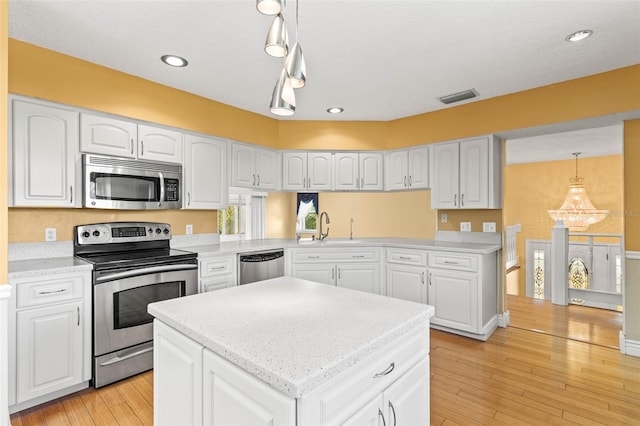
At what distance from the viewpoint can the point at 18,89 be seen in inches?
92.5

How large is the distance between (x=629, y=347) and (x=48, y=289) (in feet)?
15.7

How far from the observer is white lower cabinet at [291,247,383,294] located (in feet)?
12.7

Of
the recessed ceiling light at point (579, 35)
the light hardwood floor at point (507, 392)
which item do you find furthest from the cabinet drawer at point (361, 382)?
the recessed ceiling light at point (579, 35)

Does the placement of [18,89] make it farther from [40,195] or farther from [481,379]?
[481,379]

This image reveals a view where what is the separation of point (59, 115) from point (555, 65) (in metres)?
4.06

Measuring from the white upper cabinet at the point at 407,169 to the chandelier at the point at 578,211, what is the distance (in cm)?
403

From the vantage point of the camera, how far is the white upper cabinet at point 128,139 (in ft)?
8.77

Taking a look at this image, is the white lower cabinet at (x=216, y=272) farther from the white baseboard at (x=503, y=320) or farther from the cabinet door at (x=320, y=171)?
the white baseboard at (x=503, y=320)

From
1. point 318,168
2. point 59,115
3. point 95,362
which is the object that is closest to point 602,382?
point 318,168

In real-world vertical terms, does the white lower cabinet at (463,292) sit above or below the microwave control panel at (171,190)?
below

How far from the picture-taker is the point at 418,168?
13.4 ft

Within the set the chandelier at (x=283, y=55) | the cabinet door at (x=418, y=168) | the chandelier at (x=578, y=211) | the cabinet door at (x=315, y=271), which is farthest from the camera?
the chandelier at (x=578, y=211)

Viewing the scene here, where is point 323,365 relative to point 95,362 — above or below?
above

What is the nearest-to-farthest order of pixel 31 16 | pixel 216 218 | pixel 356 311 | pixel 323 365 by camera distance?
pixel 323 365 → pixel 356 311 → pixel 31 16 → pixel 216 218
